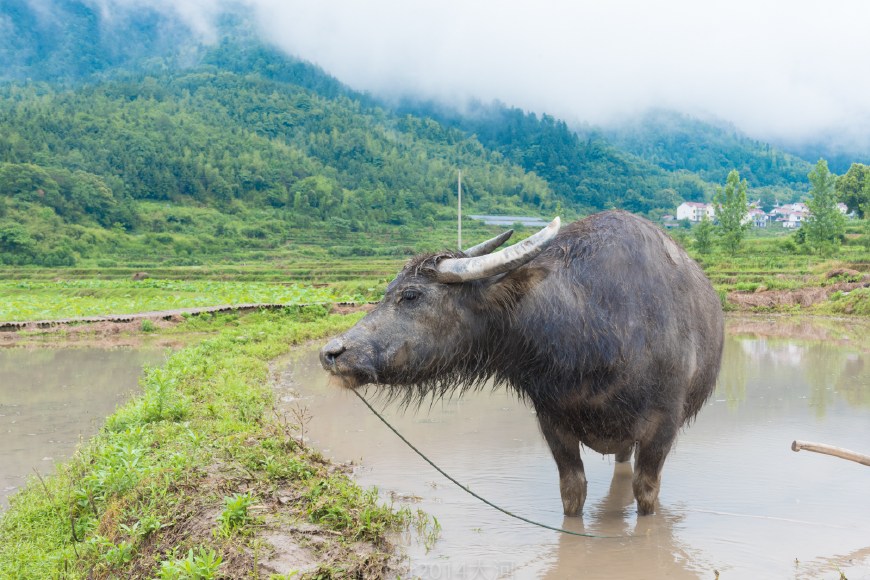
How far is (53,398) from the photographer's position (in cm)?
897

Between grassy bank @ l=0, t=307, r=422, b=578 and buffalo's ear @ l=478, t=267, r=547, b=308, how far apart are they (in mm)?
1202

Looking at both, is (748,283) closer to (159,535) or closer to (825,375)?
(825,375)

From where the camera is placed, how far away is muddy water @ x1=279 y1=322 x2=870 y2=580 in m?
3.81

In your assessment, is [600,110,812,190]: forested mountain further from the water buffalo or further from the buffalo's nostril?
the buffalo's nostril

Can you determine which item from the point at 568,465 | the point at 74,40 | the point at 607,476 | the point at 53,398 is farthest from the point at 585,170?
the point at 74,40

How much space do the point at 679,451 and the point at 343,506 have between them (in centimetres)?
291

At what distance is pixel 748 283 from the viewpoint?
24047 mm

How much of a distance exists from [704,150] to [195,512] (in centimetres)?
14417

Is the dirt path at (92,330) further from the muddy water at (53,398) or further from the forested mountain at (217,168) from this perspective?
the forested mountain at (217,168)

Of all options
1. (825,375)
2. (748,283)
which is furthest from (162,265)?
(825,375)

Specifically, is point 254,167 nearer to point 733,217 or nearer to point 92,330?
point 733,217

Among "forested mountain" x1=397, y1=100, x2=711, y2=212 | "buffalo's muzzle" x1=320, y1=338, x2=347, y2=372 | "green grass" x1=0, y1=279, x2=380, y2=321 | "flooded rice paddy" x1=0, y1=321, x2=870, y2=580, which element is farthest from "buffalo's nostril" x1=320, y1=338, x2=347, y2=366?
"forested mountain" x1=397, y1=100, x2=711, y2=212

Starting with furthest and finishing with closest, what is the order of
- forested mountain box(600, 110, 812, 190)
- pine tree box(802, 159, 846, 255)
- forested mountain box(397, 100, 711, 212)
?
1. forested mountain box(600, 110, 812, 190)
2. forested mountain box(397, 100, 711, 212)
3. pine tree box(802, 159, 846, 255)

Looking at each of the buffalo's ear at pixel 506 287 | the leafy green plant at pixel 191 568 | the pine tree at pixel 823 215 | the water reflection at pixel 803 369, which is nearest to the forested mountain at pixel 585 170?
the pine tree at pixel 823 215
